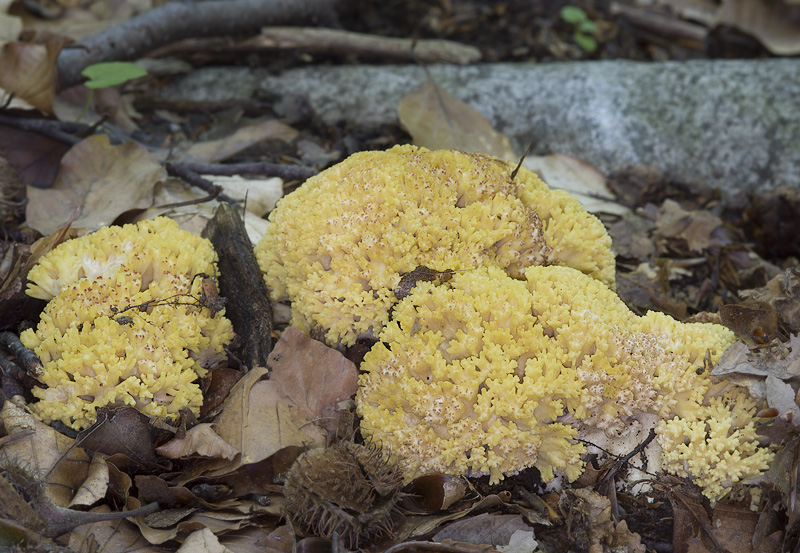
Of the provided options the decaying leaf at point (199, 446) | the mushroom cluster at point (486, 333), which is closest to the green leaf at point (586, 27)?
the mushroom cluster at point (486, 333)

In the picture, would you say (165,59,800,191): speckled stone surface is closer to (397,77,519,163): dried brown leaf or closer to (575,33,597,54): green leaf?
(397,77,519,163): dried brown leaf

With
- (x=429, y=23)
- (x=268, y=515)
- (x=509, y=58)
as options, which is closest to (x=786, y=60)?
(x=509, y=58)

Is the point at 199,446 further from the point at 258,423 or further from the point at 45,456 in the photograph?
the point at 45,456

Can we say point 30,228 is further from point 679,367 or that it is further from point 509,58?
point 509,58

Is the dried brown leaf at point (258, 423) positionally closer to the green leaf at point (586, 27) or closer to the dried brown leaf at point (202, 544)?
the dried brown leaf at point (202, 544)

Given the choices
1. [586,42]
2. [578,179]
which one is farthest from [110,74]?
[586,42]

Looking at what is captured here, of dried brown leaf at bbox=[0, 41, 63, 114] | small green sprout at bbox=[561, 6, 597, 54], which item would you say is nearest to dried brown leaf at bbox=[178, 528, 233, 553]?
dried brown leaf at bbox=[0, 41, 63, 114]
